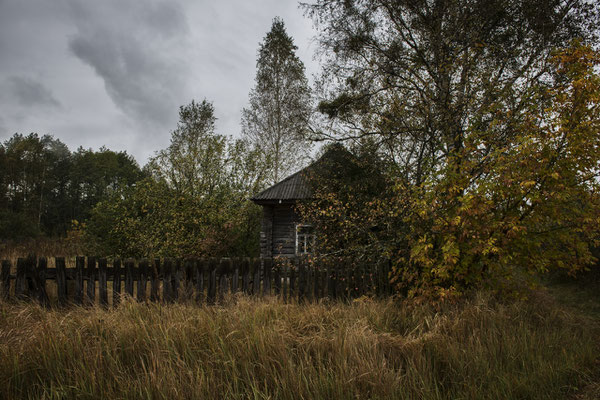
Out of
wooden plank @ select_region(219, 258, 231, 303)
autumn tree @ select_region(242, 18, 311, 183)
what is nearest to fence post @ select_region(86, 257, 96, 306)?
wooden plank @ select_region(219, 258, 231, 303)

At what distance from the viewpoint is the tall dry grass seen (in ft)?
8.20

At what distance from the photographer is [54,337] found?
297cm

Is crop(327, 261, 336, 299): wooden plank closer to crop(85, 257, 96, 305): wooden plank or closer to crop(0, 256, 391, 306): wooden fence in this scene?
crop(0, 256, 391, 306): wooden fence

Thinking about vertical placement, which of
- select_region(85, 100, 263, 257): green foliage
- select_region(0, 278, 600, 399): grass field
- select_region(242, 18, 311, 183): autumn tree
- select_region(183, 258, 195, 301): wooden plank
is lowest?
select_region(0, 278, 600, 399): grass field

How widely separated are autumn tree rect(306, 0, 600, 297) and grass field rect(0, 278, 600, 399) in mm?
1173

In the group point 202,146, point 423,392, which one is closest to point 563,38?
point 423,392

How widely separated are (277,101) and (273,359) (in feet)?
54.2

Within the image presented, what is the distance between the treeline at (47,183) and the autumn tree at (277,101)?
9.71 metres

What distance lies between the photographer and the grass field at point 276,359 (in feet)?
8.20

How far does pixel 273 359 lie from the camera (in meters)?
2.79

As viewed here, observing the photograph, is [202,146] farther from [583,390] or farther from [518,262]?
[583,390]

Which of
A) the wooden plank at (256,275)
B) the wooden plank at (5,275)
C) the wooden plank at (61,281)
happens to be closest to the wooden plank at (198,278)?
the wooden plank at (256,275)

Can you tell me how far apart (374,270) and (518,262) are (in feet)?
8.14

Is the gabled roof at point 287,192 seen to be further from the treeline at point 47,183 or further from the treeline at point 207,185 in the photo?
the treeline at point 47,183
